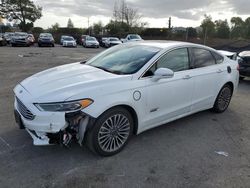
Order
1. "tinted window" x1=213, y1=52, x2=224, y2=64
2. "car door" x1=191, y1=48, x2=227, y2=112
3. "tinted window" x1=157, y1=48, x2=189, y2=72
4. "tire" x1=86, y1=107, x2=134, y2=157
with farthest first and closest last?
"tinted window" x1=213, y1=52, x2=224, y2=64
"car door" x1=191, y1=48, x2=227, y2=112
"tinted window" x1=157, y1=48, x2=189, y2=72
"tire" x1=86, y1=107, x2=134, y2=157

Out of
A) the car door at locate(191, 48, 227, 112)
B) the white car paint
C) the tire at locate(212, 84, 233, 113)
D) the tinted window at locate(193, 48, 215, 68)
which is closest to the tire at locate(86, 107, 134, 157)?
the white car paint

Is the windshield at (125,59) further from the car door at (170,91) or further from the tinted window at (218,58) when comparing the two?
the tinted window at (218,58)

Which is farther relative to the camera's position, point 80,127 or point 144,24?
point 144,24

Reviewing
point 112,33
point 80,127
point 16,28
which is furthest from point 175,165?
point 16,28

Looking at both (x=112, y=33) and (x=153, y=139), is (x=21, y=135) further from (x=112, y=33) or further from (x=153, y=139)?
(x=112, y=33)

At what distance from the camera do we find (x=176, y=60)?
A: 4.32 meters

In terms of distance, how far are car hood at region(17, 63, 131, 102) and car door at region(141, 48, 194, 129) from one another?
0.50 metres

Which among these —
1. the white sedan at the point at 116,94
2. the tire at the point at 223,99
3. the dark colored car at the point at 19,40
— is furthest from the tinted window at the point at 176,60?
the dark colored car at the point at 19,40

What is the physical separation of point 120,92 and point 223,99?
2.99 metres

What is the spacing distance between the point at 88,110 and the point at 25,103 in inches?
32.8

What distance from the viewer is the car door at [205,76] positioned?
4.62 m

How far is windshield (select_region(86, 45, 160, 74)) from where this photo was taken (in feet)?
12.8

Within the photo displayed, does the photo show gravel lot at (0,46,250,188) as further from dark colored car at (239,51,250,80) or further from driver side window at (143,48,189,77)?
dark colored car at (239,51,250,80)

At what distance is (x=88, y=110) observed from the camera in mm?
3152
